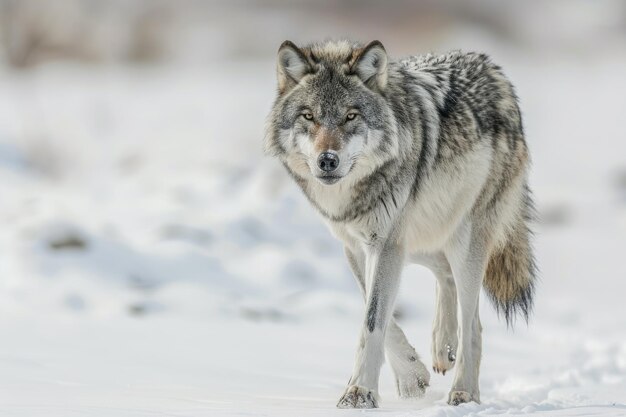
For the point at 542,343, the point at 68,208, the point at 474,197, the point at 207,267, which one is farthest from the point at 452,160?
the point at 68,208

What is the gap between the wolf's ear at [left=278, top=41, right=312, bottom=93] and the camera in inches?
188

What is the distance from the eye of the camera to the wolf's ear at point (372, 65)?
475cm

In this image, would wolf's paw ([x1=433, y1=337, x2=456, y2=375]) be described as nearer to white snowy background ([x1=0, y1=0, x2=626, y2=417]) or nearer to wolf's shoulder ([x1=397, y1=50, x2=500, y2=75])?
white snowy background ([x1=0, y1=0, x2=626, y2=417])

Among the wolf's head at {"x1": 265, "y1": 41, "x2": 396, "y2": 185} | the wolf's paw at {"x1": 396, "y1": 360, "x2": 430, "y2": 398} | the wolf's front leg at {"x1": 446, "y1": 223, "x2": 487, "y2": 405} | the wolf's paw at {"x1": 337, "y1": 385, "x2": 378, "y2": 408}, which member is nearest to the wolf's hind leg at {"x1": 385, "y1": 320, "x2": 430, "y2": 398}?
the wolf's paw at {"x1": 396, "y1": 360, "x2": 430, "y2": 398}

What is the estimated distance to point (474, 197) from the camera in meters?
5.14

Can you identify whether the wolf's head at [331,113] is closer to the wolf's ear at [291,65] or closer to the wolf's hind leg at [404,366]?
the wolf's ear at [291,65]

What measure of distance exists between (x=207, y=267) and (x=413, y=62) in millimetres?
4383

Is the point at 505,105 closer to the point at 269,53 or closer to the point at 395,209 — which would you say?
the point at 395,209

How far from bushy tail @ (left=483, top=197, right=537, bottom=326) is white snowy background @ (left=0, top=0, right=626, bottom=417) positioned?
0.49 meters

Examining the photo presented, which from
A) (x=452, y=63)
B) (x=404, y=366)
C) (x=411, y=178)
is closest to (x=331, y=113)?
(x=411, y=178)

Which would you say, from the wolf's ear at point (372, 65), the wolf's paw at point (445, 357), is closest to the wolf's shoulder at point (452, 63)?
A: the wolf's ear at point (372, 65)

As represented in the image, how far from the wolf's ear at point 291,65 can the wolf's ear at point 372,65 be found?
0.74 ft

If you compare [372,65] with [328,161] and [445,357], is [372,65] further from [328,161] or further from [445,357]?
[445,357]

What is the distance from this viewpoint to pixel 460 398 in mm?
4922
